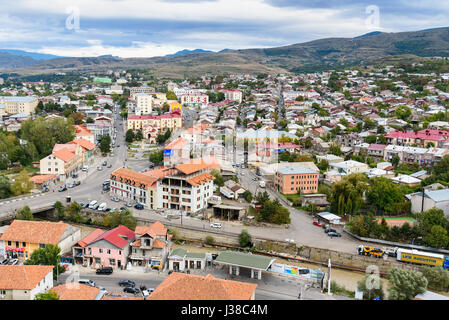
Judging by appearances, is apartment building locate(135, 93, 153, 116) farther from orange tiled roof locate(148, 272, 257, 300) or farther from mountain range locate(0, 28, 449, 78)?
mountain range locate(0, 28, 449, 78)

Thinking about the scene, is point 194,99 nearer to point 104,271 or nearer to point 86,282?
point 104,271

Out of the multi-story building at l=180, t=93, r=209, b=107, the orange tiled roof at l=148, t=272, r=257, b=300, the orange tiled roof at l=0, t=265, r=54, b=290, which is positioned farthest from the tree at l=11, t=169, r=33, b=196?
the multi-story building at l=180, t=93, r=209, b=107

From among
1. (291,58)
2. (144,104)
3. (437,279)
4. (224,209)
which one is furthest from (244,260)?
(291,58)

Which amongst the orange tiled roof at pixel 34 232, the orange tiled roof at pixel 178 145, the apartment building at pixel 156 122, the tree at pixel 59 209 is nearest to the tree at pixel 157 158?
the orange tiled roof at pixel 178 145

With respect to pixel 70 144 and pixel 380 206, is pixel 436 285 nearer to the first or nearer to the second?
pixel 380 206
